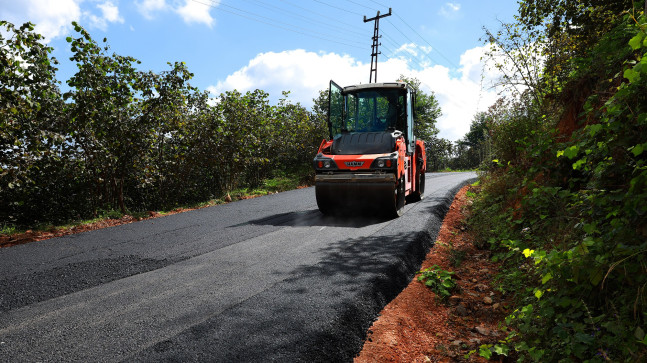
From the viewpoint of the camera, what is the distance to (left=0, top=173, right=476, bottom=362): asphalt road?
296 centimetres

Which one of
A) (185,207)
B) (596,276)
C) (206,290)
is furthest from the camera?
A: (185,207)

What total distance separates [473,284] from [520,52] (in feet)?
31.1

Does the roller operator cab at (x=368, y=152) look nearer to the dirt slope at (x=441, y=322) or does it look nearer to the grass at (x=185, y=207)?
the dirt slope at (x=441, y=322)

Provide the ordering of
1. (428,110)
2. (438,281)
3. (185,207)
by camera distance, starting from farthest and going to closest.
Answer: (428,110)
(185,207)
(438,281)

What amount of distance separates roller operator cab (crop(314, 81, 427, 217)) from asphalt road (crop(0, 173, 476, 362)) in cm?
67

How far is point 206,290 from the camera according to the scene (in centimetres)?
410

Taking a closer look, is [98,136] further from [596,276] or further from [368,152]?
[596,276]

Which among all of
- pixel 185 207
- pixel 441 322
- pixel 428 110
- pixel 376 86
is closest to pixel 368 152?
pixel 376 86

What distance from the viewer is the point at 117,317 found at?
349 centimetres

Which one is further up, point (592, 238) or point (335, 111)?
point (335, 111)

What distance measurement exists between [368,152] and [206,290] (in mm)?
4855

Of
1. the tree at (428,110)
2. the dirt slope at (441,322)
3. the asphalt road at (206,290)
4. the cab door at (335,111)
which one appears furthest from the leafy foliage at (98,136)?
the tree at (428,110)

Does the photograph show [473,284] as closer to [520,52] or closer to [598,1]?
[598,1]

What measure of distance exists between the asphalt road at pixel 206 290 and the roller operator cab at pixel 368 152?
67 cm
